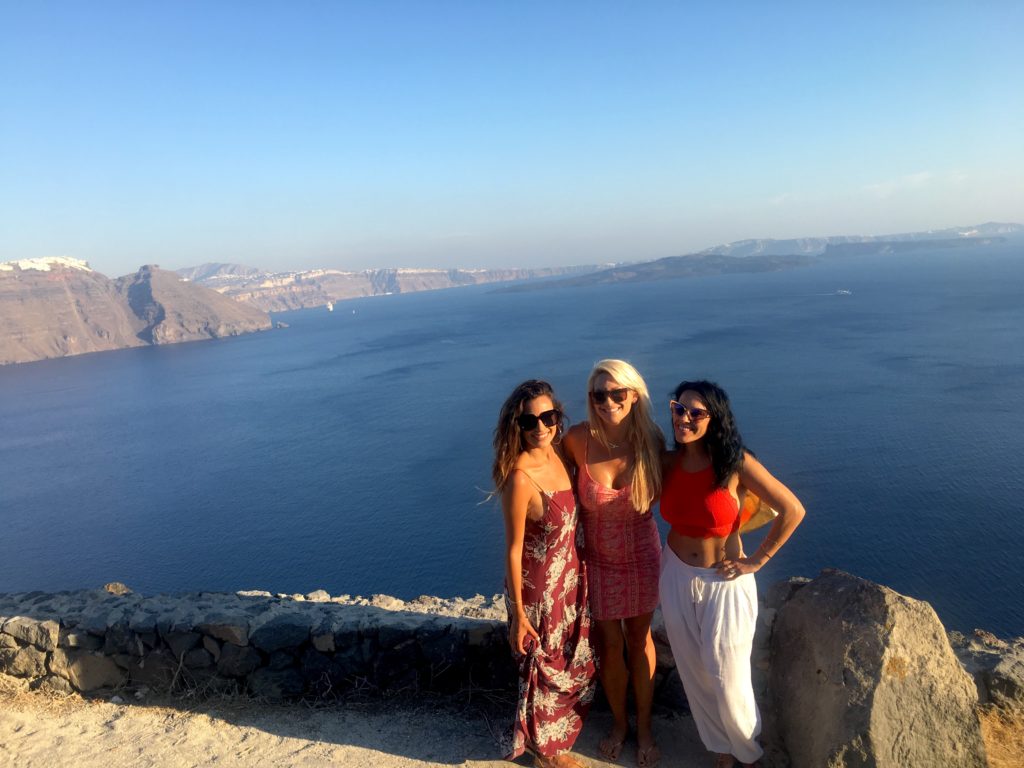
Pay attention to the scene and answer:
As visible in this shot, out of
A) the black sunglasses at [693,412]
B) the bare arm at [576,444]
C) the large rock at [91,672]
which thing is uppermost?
the black sunglasses at [693,412]

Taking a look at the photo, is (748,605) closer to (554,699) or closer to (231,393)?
(554,699)

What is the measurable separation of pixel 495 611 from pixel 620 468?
5.53 m

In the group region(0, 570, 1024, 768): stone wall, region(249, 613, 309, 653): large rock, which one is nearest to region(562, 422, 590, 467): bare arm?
region(0, 570, 1024, 768): stone wall

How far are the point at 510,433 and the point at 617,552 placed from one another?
0.83m

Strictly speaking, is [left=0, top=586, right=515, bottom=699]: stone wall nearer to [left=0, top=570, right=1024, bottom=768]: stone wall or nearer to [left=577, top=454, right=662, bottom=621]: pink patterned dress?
[left=0, top=570, right=1024, bottom=768]: stone wall

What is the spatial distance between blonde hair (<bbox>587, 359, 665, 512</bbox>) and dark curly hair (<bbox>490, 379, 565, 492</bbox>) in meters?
0.29

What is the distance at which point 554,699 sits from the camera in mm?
3559

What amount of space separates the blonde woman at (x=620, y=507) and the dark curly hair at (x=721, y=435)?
0.27 meters

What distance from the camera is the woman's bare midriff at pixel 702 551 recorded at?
3.22m

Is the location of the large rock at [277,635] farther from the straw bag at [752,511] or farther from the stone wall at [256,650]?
the straw bag at [752,511]

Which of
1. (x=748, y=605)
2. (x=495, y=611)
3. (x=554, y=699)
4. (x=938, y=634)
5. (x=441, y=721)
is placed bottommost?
(x=495, y=611)

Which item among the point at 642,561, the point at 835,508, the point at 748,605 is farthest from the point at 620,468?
the point at 835,508

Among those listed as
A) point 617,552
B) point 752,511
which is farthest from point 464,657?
point 752,511

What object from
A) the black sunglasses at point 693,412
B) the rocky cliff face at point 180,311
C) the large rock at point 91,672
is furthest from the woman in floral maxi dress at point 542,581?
the rocky cliff face at point 180,311
